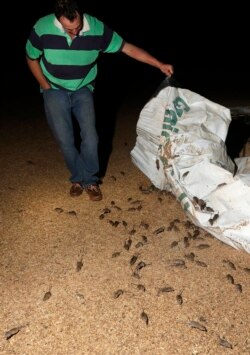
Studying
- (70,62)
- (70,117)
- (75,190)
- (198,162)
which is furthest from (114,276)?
(70,62)

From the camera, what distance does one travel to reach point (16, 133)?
761 centimetres

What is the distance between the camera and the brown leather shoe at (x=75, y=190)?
508 cm

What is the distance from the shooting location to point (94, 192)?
5004 millimetres

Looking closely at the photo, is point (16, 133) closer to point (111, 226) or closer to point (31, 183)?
point (31, 183)

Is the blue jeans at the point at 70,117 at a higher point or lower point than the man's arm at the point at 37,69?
lower

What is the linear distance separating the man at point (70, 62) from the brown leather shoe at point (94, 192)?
0.6 inches

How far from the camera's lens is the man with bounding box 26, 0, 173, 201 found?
4094 millimetres

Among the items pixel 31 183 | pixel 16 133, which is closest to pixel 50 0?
pixel 16 133

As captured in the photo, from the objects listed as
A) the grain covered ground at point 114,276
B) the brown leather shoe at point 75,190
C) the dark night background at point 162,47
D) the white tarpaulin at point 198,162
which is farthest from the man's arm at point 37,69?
the dark night background at point 162,47

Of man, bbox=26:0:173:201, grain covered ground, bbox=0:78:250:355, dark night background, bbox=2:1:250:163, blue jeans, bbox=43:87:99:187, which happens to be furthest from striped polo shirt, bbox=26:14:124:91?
dark night background, bbox=2:1:250:163

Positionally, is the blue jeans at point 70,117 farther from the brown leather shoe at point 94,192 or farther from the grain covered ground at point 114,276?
the grain covered ground at point 114,276

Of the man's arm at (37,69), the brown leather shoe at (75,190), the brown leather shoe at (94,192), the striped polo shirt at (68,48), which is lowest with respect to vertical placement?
the brown leather shoe at (75,190)

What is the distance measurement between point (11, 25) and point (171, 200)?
22.1 meters

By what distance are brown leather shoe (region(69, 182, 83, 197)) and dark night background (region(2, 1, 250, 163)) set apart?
4.17 metres
